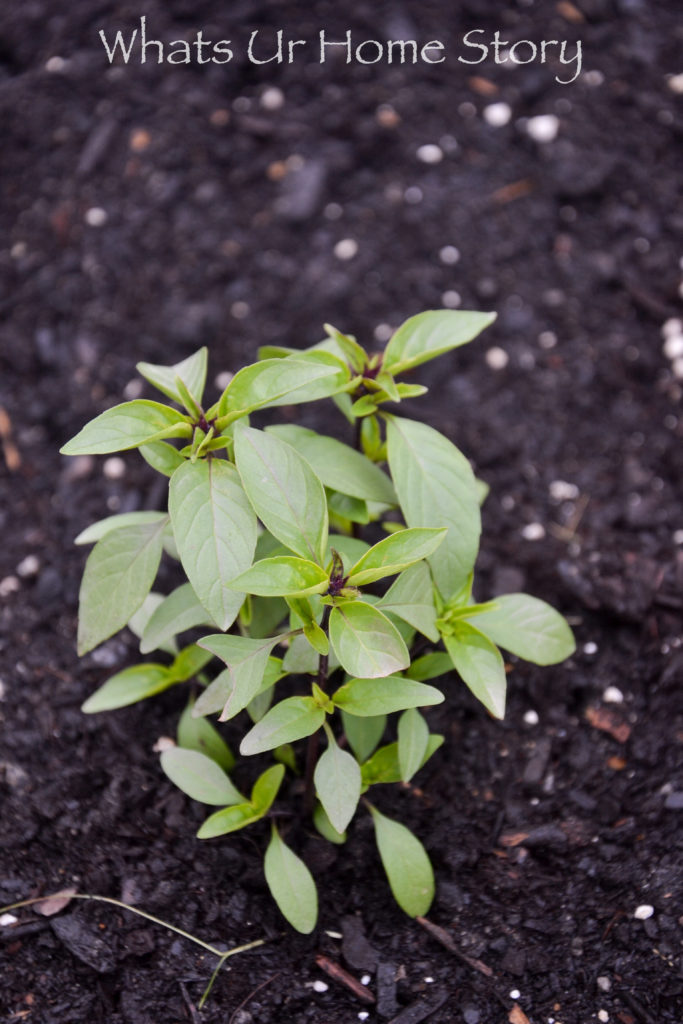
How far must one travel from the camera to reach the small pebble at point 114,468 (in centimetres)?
247

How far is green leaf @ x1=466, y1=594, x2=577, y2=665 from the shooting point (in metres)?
1.73

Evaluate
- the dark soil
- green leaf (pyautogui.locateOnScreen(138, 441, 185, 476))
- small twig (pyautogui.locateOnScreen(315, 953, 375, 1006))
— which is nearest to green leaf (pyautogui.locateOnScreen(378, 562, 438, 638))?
green leaf (pyautogui.locateOnScreen(138, 441, 185, 476))

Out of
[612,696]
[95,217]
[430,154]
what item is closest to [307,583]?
[612,696]

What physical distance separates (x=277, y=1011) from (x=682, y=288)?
2.28 m

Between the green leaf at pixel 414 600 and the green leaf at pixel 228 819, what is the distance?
50 centimetres

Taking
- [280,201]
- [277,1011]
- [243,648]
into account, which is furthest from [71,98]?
[277,1011]

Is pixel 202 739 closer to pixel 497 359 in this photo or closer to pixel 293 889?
pixel 293 889

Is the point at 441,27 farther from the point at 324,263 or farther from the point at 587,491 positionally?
the point at 587,491

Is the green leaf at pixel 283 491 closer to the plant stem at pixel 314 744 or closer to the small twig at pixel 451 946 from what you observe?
the plant stem at pixel 314 744

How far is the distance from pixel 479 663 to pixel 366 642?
Result: 29 cm

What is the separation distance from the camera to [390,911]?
5.90 ft

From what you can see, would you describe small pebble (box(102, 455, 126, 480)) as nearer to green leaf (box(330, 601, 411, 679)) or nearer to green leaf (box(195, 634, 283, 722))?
green leaf (box(195, 634, 283, 722))

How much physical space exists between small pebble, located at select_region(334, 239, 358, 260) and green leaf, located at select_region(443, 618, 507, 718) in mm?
1573

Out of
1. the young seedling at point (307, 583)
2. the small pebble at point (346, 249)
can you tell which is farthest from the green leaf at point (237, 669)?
the small pebble at point (346, 249)
